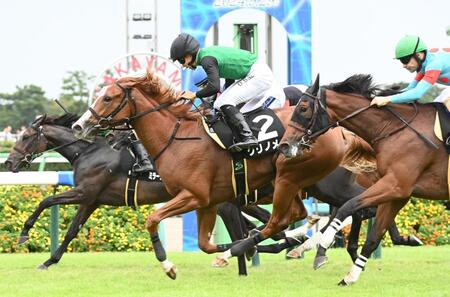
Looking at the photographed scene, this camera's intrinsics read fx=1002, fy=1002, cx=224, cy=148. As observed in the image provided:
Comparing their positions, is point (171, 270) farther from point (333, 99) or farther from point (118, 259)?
point (118, 259)

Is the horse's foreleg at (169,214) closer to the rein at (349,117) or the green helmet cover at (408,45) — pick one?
the rein at (349,117)

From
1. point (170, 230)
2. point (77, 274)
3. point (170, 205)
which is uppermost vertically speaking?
point (170, 205)

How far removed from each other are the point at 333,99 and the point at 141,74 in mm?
1665

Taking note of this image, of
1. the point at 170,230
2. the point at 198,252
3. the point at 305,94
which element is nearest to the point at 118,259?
the point at 198,252

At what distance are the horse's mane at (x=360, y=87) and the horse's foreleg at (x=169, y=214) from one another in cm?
139

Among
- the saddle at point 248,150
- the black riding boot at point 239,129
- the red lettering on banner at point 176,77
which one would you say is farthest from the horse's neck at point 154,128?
the red lettering on banner at point 176,77

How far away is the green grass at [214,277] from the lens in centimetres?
749

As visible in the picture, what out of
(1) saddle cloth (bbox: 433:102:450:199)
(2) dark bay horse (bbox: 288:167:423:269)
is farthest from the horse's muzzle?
(2) dark bay horse (bbox: 288:167:423:269)

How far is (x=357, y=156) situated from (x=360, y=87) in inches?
51.1

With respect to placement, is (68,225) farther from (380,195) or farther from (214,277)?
(380,195)

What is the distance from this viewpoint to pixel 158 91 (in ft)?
27.6

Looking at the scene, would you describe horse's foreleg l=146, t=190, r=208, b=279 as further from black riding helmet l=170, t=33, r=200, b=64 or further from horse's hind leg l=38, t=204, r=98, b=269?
horse's hind leg l=38, t=204, r=98, b=269

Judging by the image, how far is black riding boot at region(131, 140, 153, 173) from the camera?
32.4ft

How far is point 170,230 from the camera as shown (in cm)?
1541
